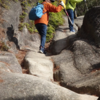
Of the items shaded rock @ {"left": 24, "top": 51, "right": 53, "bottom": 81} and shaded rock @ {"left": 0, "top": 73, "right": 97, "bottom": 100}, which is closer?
shaded rock @ {"left": 0, "top": 73, "right": 97, "bottom": 100}

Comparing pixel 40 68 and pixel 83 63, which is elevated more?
pixel 83 63

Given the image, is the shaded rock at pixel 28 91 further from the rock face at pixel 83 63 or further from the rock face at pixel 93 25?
the rock face at pixel 93 25

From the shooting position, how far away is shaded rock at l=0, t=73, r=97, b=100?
2.68 meters

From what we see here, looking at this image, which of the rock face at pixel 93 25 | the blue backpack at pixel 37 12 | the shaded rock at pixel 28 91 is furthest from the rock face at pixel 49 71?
the blue backpack at pixel 37 12

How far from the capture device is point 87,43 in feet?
21.3

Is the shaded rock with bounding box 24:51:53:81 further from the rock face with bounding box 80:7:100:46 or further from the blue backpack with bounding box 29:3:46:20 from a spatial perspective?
the rock face with bounding box 80:7:100:46

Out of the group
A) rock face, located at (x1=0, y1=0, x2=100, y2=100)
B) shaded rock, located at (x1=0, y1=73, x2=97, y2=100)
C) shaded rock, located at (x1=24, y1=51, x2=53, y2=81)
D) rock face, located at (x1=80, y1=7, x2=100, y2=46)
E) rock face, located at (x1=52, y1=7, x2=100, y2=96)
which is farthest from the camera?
rock face, located at (x1=80, y1=7, x2=100, y2=46)

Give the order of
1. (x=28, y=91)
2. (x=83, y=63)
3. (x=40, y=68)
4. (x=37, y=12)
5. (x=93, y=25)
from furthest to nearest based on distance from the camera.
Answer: (x=93, y=25) → (x=37, y=12) → (x=83, y=63) → (x=40, y=68) → (x=28, y=91)

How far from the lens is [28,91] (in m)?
2.79

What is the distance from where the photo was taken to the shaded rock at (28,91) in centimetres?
268

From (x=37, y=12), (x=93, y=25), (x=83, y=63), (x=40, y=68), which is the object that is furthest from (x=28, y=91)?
(x=93, y=25)

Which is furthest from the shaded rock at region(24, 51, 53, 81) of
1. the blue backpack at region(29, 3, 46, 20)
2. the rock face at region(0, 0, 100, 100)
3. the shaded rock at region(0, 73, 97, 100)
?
the blue backpack at region(29, 3, 46, 20)

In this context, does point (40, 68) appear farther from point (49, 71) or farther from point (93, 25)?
point (93, 25)

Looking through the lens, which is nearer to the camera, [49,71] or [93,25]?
[49,71]
